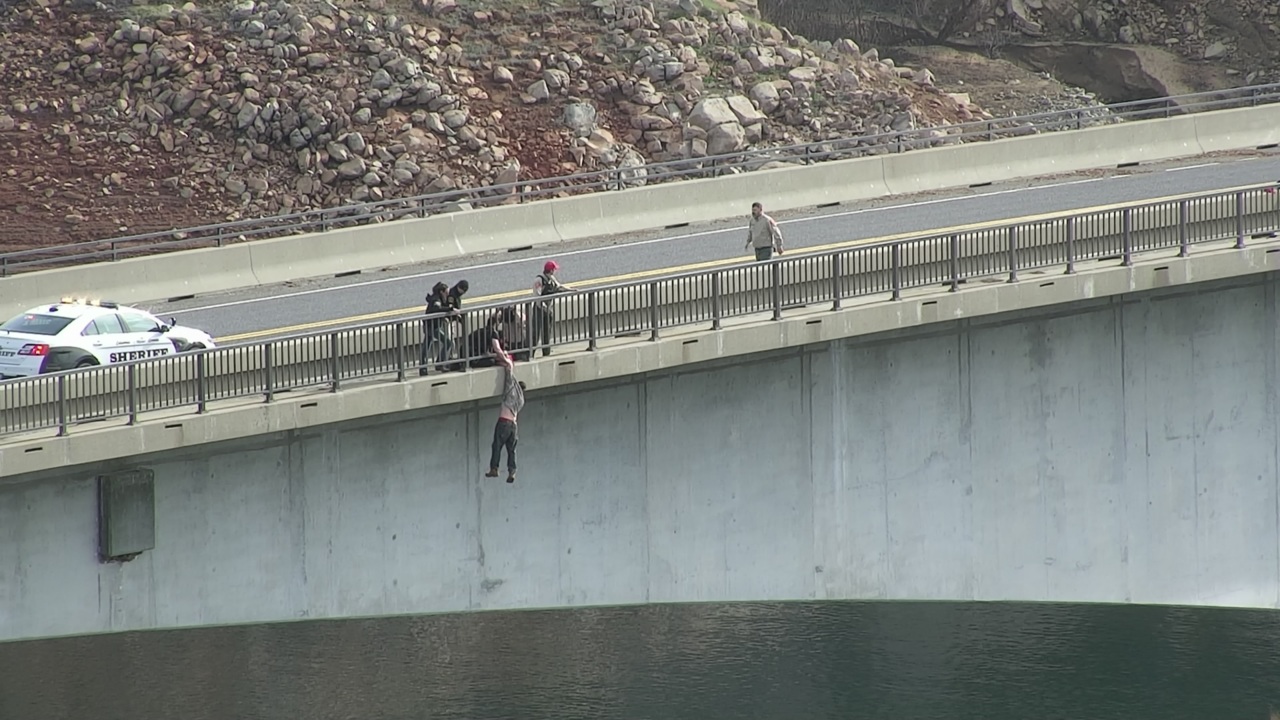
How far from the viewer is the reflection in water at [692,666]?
30.6m

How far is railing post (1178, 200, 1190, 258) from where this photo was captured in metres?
25.3

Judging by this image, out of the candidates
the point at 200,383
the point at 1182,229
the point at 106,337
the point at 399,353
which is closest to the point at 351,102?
the point at 106,337

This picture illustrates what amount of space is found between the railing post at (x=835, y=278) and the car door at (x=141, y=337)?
8479mm

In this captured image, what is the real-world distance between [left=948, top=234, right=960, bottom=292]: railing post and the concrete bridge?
0.56ft

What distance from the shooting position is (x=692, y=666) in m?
33.0

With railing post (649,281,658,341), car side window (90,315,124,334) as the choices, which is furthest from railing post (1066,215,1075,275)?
car side window (90,315,124,334)

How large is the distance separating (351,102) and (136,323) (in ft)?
59.2

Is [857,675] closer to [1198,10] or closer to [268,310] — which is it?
[268,310]

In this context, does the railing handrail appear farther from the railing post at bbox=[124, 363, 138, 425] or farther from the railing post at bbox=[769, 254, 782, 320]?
the railing post at bbox=[124, 363, 138, 425]

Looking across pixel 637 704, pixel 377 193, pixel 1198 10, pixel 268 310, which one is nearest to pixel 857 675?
pixel 637 704

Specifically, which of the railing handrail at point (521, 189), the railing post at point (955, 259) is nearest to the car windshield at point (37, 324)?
the railing handrail at point (521, 189)

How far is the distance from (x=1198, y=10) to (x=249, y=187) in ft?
109

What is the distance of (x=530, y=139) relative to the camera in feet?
139

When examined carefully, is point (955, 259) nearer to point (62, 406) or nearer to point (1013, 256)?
point (1013, 256)
